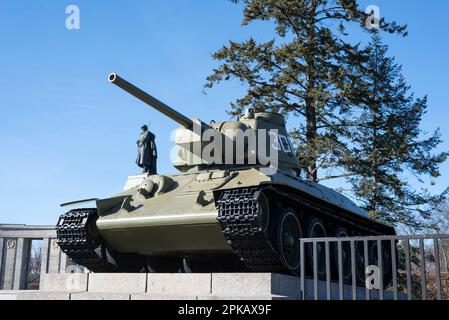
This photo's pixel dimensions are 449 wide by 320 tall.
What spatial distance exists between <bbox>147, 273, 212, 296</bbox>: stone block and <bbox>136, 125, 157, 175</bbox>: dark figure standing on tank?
19.0 feet

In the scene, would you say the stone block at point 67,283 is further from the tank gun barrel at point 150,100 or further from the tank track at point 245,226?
the tank gun barrel at point 150,100

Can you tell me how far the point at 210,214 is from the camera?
1116cm

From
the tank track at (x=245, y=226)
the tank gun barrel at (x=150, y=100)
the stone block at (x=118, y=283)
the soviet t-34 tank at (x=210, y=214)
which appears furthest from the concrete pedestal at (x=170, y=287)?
the tank gun barrel at (x=150, y=100)

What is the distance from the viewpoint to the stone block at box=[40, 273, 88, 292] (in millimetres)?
11875

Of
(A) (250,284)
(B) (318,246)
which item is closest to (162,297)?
(A) (250,284)

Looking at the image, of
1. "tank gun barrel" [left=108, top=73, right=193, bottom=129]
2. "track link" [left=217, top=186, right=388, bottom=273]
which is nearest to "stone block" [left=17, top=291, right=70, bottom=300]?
"track link" [left=217, top=186, right=388, bottom=273]

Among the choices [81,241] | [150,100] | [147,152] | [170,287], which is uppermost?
[150,100]

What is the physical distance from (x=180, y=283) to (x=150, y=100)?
3.98 meters

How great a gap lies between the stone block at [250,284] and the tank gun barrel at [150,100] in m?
4.08

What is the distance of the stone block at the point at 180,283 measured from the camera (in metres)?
10.4

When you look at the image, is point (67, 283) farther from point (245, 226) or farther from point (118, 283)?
point (245, 226)

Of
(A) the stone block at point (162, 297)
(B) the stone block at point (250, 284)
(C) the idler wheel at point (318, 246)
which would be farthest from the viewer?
(C) the idler wheel at point (318, 246)

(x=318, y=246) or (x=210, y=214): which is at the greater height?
(x=210, y=214)

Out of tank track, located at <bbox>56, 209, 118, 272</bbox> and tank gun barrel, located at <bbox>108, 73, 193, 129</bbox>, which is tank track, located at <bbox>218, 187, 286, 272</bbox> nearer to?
tank gun barrel, located at <bbox>108, 73, 193, 129</bbox>
